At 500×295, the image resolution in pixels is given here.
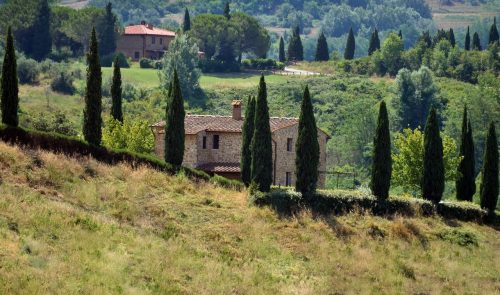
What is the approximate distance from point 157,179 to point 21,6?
3134 inches

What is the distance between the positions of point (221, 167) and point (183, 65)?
47400 millimetres

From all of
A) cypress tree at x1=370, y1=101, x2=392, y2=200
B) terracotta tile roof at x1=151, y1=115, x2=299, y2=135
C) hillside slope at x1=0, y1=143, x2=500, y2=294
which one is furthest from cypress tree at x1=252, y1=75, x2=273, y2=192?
terracotta tile roof at x1=151, y1=115, x2=299, y2=135

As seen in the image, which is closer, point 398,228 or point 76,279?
point 76,279

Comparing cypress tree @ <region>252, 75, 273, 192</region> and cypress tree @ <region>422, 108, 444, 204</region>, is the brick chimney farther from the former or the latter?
cypress tree @ <region>422, 108, 444, 204</region>

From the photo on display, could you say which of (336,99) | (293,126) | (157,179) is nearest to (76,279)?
(157,179)

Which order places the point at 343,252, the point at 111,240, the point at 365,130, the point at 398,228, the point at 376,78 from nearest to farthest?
the point at 111,240 → the point at 343,252 → the point at 398,228 → the point at 365,130 → the point at 376,78

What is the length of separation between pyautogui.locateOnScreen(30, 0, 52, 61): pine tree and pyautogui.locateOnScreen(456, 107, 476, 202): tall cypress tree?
70.6m

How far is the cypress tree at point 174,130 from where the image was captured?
5692cm

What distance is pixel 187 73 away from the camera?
4473 inches

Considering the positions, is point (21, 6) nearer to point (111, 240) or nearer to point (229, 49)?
point (229, 49)

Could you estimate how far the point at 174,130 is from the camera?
57500 mm

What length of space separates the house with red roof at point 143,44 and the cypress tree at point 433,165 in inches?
3260

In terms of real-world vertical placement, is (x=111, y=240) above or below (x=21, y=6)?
below

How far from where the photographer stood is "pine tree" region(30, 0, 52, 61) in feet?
405
